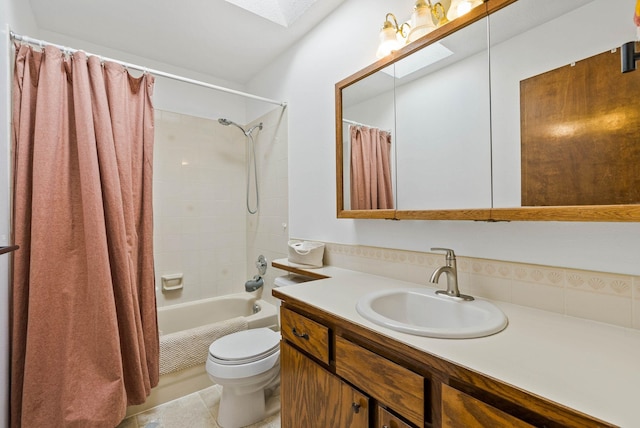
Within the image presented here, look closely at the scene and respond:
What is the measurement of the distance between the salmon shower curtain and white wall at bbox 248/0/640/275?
1.06 m

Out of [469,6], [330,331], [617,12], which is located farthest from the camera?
[469,6]

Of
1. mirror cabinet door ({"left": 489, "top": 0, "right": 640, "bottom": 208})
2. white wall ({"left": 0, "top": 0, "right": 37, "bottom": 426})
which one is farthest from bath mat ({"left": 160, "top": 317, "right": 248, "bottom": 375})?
mirror cabinet door ({"left": 489, "top": 0, "right": 640, "bottom": 208})

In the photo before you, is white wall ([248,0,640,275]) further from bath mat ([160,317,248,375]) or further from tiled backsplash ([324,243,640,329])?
bath mat ([160,317,248,375])

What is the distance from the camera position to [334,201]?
181 centimetres

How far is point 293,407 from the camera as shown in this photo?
1183 mm

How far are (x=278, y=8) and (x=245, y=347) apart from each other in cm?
215

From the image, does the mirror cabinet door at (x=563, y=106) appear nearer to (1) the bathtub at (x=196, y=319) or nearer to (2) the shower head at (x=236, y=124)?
(1) the bathtub at (x=196, y=319)

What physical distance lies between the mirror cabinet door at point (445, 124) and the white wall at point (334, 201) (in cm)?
14

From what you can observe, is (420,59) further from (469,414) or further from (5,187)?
(5,187)

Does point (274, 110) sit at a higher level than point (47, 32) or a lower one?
lower

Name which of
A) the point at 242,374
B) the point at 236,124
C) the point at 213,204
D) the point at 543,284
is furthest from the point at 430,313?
the point at 236,124

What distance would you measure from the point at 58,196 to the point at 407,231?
67.5 inches

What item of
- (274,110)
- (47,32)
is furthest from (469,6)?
(47,32)

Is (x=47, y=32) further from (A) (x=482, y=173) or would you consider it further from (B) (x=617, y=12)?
(B) (x=617, y=12)
